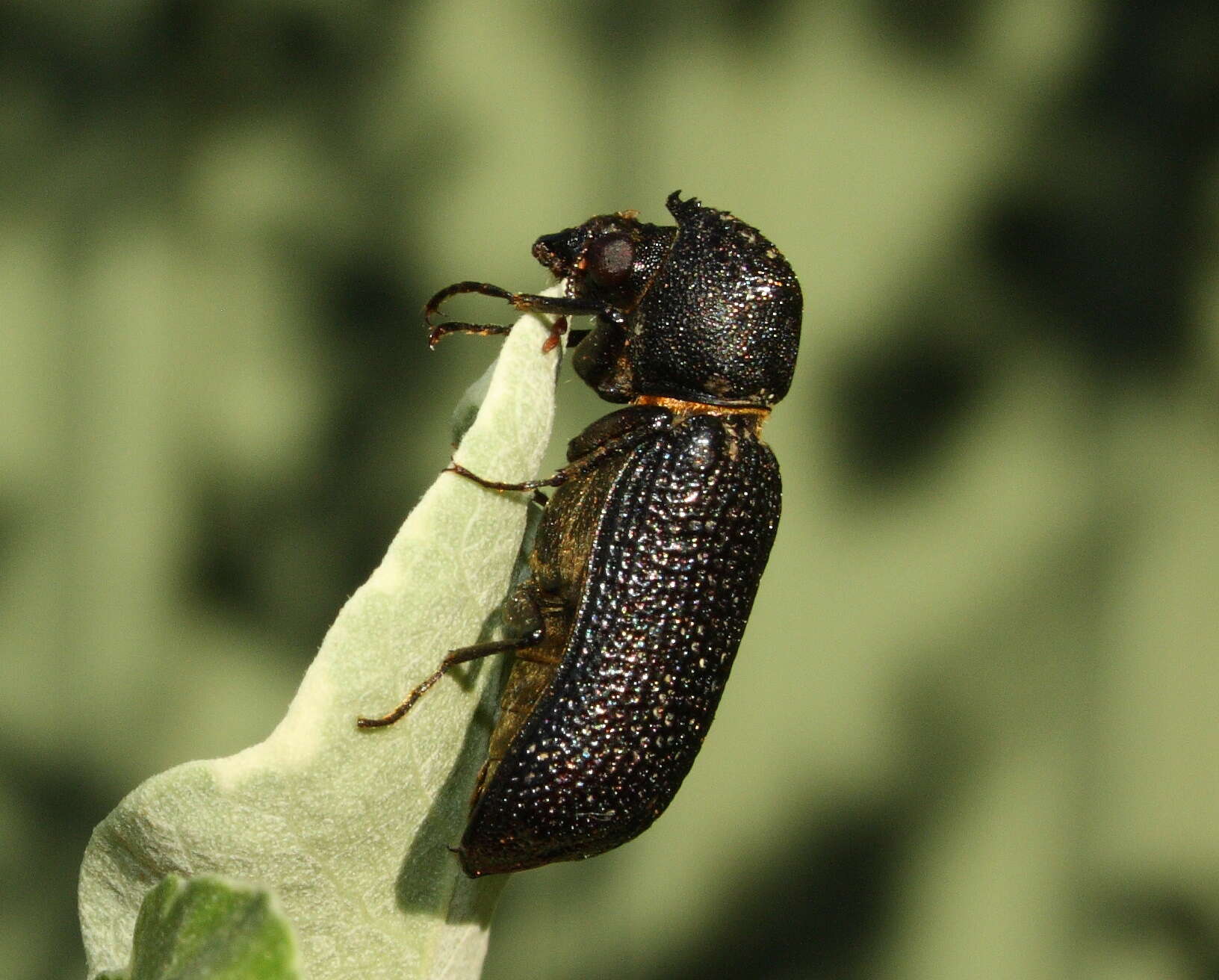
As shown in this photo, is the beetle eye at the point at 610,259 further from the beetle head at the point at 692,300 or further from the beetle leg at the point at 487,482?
the beetle leg at the point at 487,482

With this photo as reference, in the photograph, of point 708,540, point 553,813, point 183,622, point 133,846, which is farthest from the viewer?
point 183,622

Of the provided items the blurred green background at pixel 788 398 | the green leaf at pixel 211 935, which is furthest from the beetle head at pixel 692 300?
the blurred green background at pixel 788 398

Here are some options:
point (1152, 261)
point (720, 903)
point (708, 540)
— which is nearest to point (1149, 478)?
point (1152, 261)

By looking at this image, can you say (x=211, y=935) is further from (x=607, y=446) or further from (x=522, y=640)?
(x=607, y=446)

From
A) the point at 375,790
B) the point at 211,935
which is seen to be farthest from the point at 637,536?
the point at 211,935

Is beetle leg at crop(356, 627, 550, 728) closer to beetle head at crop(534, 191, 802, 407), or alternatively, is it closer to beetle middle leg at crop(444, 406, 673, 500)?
beetle middle leg at crop(444, 406, 673, 500)

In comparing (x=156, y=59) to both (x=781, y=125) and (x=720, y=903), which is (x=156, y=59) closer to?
(x=781, y=125)
